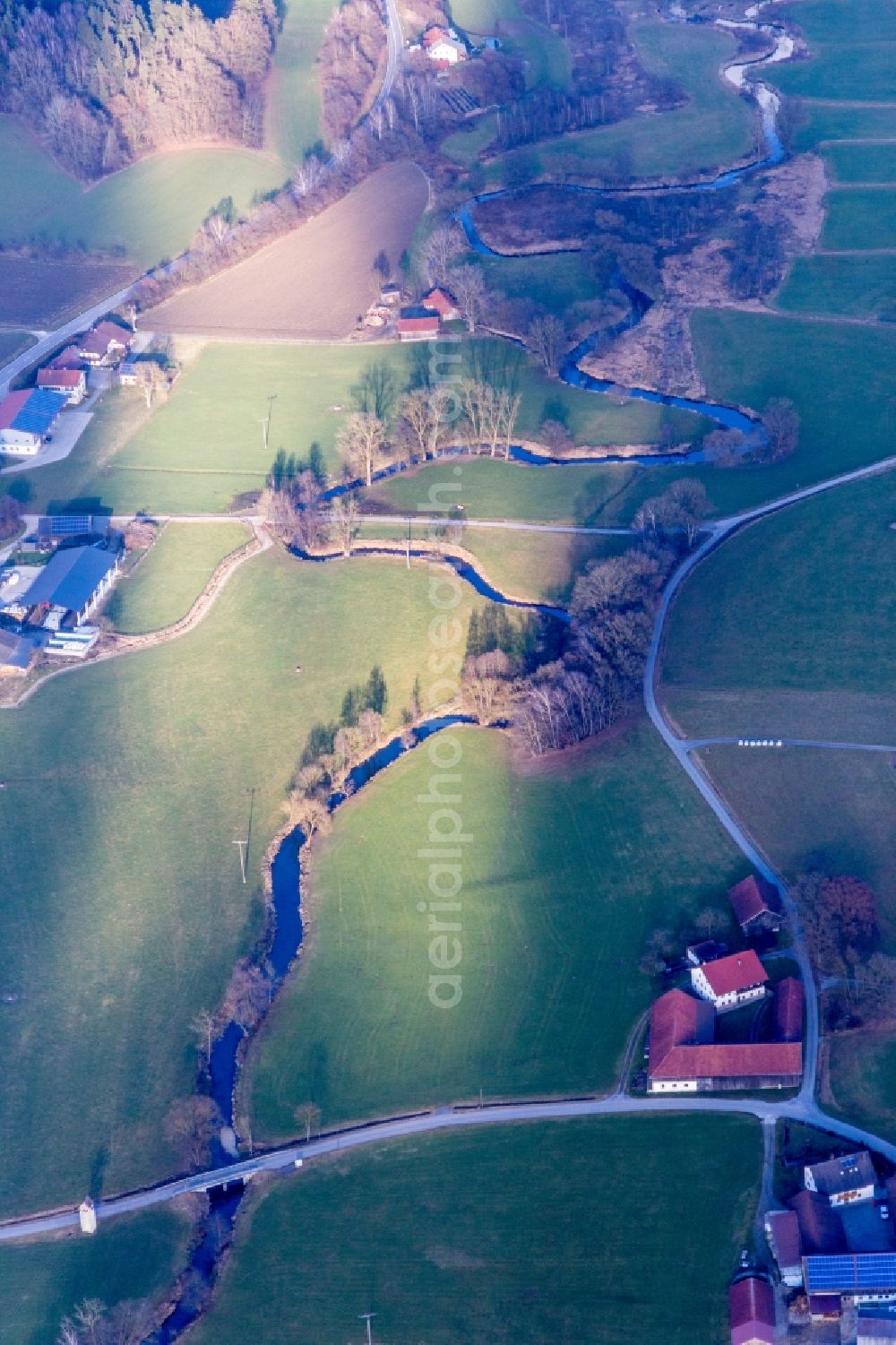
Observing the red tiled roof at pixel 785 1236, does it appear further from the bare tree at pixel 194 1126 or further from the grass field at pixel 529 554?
the grass field at pixel 529 554

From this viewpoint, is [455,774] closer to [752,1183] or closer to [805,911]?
[805,911]

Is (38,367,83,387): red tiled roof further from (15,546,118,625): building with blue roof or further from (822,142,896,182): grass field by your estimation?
(822,142,896,182): grass field

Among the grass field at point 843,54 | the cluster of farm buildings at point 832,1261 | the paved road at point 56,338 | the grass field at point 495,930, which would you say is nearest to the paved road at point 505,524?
the grass field at point 495,930

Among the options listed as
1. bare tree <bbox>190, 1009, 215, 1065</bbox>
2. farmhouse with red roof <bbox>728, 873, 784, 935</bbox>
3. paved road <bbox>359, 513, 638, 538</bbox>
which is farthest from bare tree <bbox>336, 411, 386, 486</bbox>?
bare tree <bbox>190, 1009, 215, 1065</bbox>

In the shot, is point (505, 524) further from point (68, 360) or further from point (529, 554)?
point (68, 360)

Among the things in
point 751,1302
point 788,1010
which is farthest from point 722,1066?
point 751,1302

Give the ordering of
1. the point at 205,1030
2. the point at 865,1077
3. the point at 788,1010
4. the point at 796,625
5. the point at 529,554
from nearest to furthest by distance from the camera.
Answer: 1. the point at 865,1077
2. the point at 788,1010
3. the point at 205,1030
4. the point at 796,625
5. the point at 529,554
